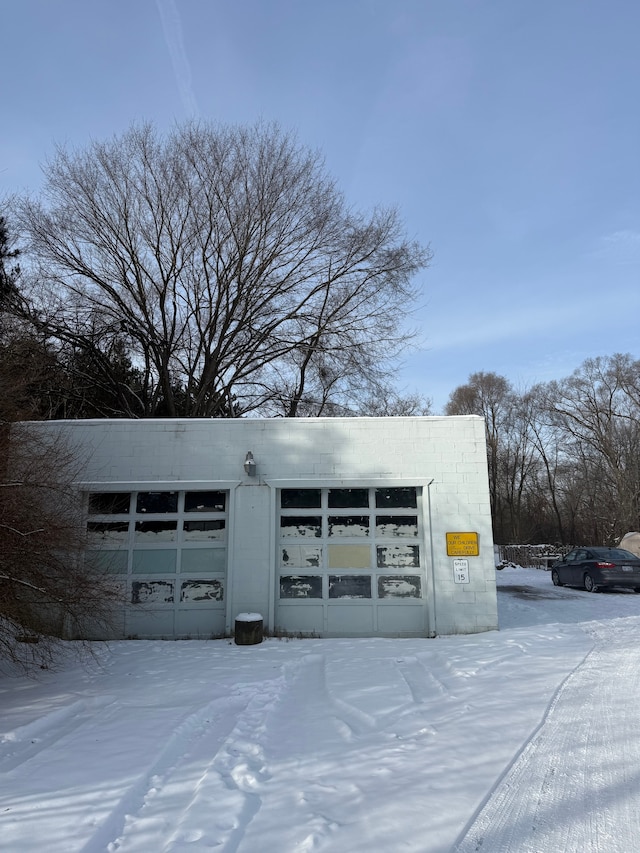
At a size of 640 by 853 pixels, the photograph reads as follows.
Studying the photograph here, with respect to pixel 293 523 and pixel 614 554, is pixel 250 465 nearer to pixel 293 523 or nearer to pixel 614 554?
pixel 293 523

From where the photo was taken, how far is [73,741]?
491 cm

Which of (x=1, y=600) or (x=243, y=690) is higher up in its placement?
(x=1, y=600)

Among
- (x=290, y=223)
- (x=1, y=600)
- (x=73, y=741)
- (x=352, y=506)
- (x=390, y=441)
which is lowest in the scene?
(x=73, y=741)

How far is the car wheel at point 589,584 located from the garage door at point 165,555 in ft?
38.2

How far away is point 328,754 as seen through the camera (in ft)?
14.9

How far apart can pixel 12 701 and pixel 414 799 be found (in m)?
4.54

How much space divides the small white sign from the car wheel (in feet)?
29.1

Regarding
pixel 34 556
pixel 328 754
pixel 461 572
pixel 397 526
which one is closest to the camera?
pixel 328 754

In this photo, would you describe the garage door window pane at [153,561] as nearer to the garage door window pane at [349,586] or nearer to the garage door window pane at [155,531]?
the garage door window pane at [155,531]

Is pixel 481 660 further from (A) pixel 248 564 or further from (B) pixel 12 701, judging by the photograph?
(B) pixel 12 701

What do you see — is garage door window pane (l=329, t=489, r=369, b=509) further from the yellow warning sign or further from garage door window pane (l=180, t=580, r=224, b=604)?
garage door window pane (l=180, t=580, r=224, b=604)

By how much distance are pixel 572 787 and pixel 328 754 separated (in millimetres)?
1767

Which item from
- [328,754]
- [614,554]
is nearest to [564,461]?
[614,554]

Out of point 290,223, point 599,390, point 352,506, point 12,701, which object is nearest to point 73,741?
point 12,701
